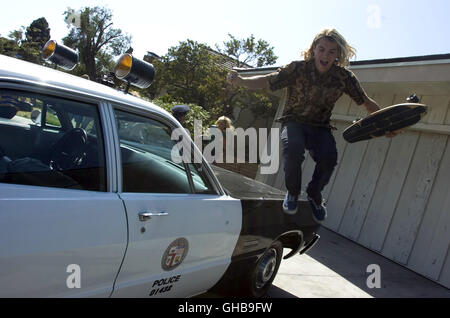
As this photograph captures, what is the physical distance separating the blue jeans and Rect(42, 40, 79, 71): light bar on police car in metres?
1.84

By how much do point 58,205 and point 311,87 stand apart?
2.15 meters

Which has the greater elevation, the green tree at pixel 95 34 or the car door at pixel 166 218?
the green tree at pixel 95 34

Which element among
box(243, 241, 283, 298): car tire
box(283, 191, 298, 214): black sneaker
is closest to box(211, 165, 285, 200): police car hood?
box(283, 191, 298, 214): black sneaker

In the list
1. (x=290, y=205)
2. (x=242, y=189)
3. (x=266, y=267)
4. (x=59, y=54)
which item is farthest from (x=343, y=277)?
(x=59, y=54)

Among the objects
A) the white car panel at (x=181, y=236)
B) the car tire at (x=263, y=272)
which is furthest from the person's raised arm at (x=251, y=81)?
the car tire at (x=263, y=272)

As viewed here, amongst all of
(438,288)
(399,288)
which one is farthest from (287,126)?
(438,288)

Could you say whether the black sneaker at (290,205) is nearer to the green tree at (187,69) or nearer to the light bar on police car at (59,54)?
the light bar on police car at (59,54)

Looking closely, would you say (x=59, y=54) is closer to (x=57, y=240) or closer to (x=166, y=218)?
(x=166, y=218)

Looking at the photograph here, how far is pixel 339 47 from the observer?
10.0 feet

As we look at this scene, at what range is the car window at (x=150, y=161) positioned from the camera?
7.55ft

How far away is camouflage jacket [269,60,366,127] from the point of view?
3.17m

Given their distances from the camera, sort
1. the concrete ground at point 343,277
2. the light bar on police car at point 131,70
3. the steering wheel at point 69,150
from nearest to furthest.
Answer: the steering wheel at point 69,150
the light bar on police car at point 131,70
the concrete ground at point 343,277

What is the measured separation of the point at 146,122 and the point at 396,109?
181cm

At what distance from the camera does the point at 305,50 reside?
3.31 meters
